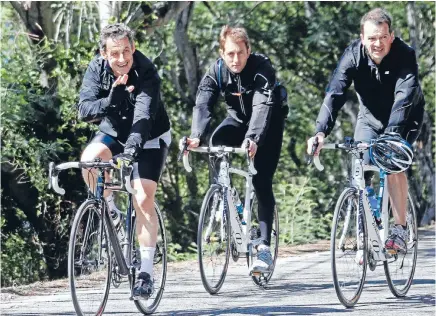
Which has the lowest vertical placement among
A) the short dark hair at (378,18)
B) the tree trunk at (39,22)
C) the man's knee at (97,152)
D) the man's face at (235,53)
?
the man's knee at (97,152)

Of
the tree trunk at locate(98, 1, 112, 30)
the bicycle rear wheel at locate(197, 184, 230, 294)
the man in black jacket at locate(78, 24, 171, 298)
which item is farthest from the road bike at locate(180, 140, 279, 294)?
the tree trunk at locate(98, 1, 112, 30)

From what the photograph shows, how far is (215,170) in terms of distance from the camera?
8891 millimetres

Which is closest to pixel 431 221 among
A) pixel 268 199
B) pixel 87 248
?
pixel 268 199

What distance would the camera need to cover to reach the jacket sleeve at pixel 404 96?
8359mm

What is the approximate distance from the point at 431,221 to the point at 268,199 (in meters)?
9.68

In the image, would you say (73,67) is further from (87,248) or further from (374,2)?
(374,2)

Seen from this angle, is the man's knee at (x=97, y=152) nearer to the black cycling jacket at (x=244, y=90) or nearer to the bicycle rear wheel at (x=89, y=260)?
the bicycle rear wheel at (x=89, y=260)

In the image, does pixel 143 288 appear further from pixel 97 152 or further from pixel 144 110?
pixel 144 110

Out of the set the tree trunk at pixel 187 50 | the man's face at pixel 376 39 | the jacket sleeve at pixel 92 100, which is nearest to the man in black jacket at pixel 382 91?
the man's face at pixel 376 39

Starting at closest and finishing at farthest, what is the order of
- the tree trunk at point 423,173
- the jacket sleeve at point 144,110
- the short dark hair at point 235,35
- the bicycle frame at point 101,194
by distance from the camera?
the bicycle frame at point 101,194
the jacket sleeve at point 144,110
the short dark hair at point 235,35
the tree trunk at point 423,173

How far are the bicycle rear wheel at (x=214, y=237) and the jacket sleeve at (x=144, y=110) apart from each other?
1.30 meters

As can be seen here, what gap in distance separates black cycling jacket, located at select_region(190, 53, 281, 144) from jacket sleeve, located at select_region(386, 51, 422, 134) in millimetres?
961

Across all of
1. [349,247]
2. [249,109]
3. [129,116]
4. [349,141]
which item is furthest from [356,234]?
[129,116]

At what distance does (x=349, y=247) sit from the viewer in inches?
321
